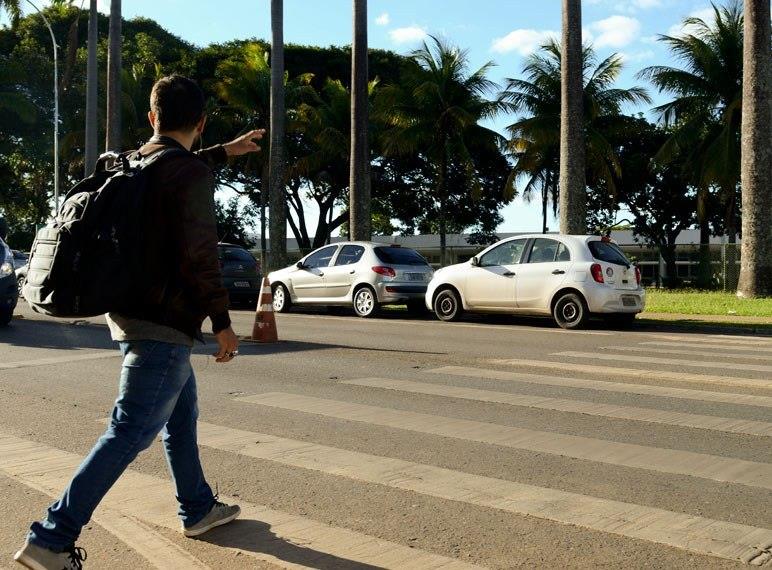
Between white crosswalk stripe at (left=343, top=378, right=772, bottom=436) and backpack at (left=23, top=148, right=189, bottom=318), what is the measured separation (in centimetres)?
466

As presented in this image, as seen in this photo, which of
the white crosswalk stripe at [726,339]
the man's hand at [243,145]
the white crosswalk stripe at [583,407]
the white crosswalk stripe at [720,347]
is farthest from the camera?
the white crosswalk stripe at [726,339]

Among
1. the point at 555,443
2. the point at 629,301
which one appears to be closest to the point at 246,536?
the point at 555,443

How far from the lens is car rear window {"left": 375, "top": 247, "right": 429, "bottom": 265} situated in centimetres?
1889

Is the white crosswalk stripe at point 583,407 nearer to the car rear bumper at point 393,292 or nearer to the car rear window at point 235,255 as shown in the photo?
the car rear bumper at point 393,292

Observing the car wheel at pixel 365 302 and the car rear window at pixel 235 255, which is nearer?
the car wheel at pixel 365 302

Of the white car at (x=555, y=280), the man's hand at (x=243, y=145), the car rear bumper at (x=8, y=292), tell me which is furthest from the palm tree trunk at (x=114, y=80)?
the man's hand at (x=243, y=145)

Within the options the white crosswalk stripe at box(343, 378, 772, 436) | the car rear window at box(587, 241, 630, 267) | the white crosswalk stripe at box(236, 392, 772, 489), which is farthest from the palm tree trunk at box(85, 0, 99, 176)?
the white crosswalk stripe at box(236, 392, 772, 489)

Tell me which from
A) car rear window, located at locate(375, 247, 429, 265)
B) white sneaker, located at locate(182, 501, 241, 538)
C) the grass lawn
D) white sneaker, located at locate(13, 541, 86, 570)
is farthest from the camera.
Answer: car rear window, located at locate(375, 247, 429, 265)

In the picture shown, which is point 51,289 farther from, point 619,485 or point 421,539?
point 619,485

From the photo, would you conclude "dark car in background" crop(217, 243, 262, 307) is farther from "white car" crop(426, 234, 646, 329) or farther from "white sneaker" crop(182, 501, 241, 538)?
"white sneaker" crop(182, 501, 241, 538)

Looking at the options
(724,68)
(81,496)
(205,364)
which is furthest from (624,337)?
(724,68)

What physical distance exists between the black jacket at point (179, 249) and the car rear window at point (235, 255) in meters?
18.9

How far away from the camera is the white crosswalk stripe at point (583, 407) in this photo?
23.1ft

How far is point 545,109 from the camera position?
39.8m
